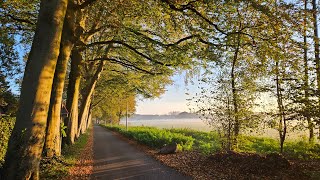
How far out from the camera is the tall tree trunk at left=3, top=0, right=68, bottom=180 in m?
7.13

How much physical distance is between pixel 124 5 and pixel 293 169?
8.61 meters

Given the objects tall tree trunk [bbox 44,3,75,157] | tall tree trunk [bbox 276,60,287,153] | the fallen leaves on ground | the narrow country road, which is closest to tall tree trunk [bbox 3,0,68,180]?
the narrow country road

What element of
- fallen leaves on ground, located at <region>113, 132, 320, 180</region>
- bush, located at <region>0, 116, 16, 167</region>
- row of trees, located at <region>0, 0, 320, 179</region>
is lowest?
fallen leaves on ground, located at <region>113, 132, 320, 180</region>

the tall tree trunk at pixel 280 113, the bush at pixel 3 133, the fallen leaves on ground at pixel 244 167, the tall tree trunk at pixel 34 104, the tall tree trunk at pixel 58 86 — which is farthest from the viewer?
the tall tree trunk at pixel 58 86

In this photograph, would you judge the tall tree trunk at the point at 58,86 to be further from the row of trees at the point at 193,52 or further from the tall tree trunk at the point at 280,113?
the tall tree trunk at the point at 280,113

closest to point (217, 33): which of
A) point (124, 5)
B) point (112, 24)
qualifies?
point (124, 5)

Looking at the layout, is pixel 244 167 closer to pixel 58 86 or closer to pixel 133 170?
pixel 133 170

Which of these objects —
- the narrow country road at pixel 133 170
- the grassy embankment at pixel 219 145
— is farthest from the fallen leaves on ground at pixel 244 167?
the grassy embankment at pixel 219 145

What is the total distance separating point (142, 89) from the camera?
26844 mm

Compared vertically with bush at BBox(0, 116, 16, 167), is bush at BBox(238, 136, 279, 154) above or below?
below

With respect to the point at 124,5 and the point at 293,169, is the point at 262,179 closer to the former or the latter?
the point at 293,169

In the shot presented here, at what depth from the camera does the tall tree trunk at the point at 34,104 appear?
713 centimetres

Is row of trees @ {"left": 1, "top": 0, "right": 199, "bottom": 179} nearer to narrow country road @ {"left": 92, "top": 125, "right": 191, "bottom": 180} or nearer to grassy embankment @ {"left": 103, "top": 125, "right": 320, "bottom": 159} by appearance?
narrow country road @ {"left": 92, "top": 125, "right": 191, "bottom": 180}

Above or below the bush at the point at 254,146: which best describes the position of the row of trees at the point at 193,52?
above
